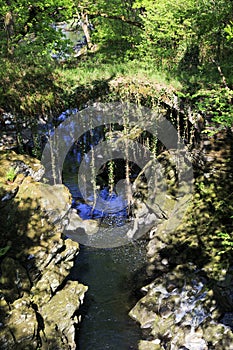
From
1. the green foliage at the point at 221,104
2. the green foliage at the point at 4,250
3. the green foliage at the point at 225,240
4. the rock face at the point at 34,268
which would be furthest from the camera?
the green foliage at the point at 4,250

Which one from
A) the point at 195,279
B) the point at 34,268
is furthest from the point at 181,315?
the point at 34,268

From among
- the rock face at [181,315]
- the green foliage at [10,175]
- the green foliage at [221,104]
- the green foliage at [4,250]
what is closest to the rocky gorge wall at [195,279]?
the rock face at [181,315]

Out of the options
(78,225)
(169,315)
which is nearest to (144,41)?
(78,225)

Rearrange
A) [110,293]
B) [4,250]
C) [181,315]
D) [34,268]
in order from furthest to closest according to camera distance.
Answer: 1. [110,293]
2. [34,268]
3. [4,250]
4. [181,315]

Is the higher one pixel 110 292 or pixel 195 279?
pixel 195 279

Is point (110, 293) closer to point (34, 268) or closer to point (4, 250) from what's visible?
point (34, 268)

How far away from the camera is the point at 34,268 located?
7.50 m

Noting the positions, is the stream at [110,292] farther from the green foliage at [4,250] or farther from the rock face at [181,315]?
the green foliage at [4,250]

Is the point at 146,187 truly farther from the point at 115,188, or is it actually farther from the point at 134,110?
the point at 134,110

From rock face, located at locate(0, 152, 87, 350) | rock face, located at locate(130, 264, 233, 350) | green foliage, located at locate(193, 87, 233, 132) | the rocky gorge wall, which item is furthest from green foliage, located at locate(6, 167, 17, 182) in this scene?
green foliage, located at locate(193, 87, 233, 132)

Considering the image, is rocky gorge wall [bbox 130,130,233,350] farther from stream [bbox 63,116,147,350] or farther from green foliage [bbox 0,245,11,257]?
green foliage [bbox 0,245,11,257]

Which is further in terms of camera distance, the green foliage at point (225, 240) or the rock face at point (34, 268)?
the green foliage at point (225, 240)

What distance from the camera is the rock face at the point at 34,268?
6.37m

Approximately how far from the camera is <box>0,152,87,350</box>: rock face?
20.9ft
